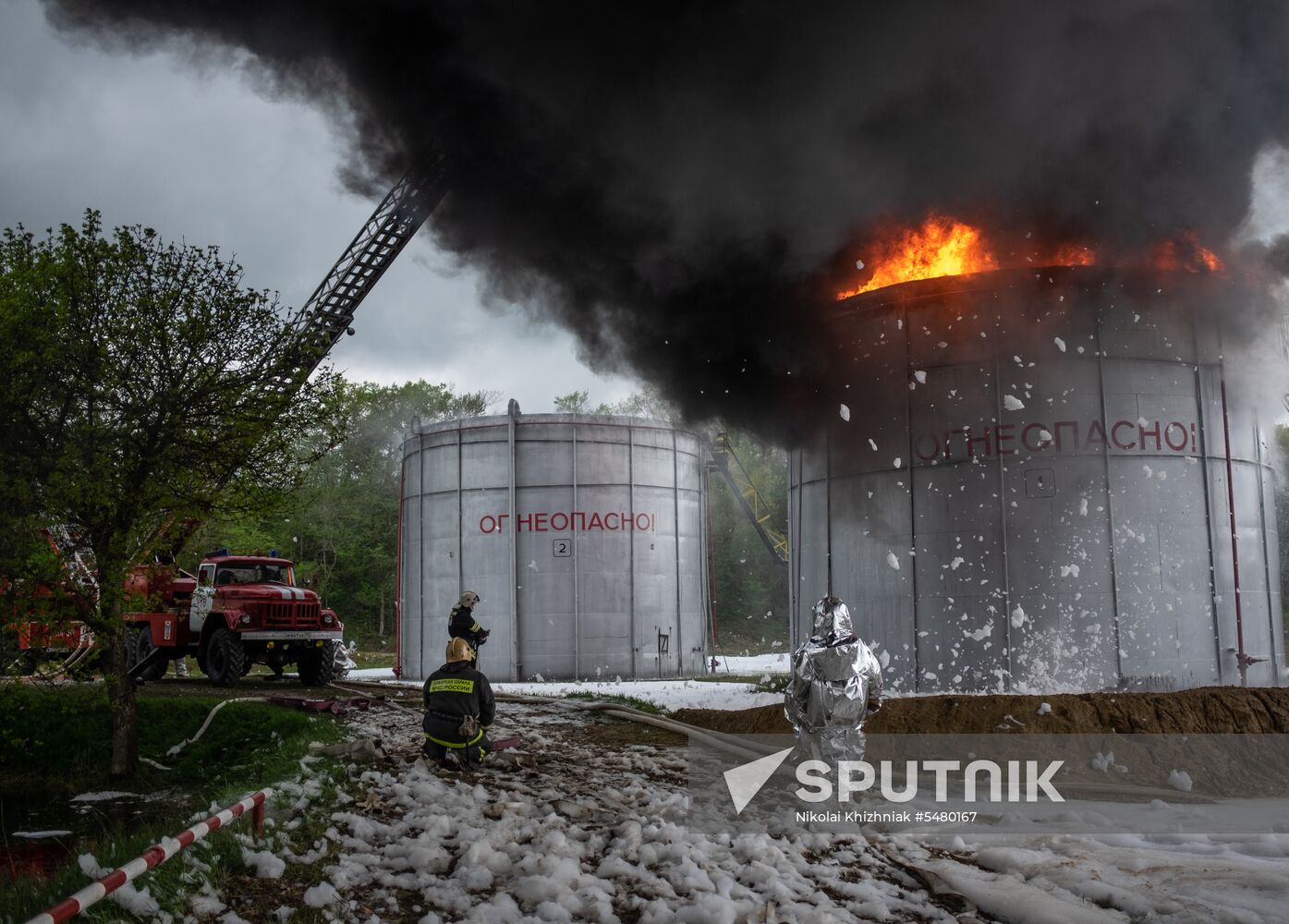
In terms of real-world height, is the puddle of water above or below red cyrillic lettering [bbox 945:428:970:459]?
below

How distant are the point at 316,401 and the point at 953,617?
8982 mm

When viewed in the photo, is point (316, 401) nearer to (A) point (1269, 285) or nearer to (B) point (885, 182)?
(B) point (885, 182)

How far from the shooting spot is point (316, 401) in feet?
42.4

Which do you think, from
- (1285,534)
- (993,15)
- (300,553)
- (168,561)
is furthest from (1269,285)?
(300,553)

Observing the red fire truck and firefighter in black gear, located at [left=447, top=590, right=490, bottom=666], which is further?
the red fire truck

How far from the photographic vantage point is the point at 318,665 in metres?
18.5

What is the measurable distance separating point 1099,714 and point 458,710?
239 inches

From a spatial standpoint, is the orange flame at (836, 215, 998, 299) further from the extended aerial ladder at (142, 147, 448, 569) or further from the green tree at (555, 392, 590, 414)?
the green tree at (555, 392, 590, 414)

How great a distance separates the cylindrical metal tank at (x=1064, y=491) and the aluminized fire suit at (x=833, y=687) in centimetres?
677

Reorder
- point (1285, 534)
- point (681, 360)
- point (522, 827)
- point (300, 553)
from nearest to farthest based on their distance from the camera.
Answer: point (522, 827) → point (681, 360) → point (1285, 534) → point (300, 553)

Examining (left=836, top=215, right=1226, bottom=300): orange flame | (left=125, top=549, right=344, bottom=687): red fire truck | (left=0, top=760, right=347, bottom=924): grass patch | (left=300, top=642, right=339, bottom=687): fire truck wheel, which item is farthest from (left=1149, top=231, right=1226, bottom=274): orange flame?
(left=300, top=642, right=339, bottom=687): fire truck wheel

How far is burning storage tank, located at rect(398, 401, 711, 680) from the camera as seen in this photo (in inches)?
894

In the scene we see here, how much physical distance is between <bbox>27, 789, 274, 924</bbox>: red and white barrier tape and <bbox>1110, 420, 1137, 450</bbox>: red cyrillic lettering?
447 inches

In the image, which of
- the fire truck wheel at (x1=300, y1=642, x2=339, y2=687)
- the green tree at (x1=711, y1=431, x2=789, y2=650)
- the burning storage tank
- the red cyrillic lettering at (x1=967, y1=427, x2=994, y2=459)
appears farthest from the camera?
the green tree at (x1=711, y1=431, x2=789, y2=650)
